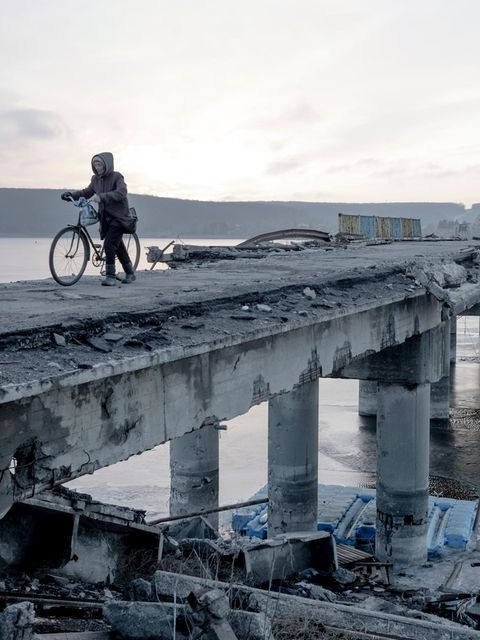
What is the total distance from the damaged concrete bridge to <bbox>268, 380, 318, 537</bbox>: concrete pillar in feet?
0.11

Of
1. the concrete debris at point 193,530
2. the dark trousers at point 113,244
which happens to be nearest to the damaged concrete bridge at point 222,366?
the dark trousers at point 113,244

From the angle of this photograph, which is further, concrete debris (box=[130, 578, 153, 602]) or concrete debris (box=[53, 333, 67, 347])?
concrete debris (box=[130, 578, 153, 602])

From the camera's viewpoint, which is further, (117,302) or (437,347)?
(437,347)

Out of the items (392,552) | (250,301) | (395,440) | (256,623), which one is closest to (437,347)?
(395,440)

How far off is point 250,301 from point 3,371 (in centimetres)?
500

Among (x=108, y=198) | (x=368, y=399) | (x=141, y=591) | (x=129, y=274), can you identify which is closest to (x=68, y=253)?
(x=108, y=198)

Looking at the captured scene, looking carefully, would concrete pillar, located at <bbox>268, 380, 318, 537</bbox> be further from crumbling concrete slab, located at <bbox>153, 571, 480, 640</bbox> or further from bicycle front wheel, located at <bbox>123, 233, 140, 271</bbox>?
crumbling concrete slab, located at <bbox>153, 571, 480, 640</bbox>

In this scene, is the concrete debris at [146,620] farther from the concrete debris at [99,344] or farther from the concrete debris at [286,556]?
the concrete debris at [286,556]

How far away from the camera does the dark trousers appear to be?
12.2 metres

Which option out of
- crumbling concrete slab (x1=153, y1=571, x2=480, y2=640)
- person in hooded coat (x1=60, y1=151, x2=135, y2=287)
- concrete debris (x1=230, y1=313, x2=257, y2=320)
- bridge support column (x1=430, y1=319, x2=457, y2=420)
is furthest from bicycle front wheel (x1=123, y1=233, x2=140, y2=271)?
bridge support column (x1=430, y1=319, x2=457, y2=420)

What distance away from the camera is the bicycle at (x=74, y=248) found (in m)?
11.9

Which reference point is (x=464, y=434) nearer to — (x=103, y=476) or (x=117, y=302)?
(x=103, y=476)

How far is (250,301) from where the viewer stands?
11.1 metres

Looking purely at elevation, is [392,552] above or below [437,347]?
below
